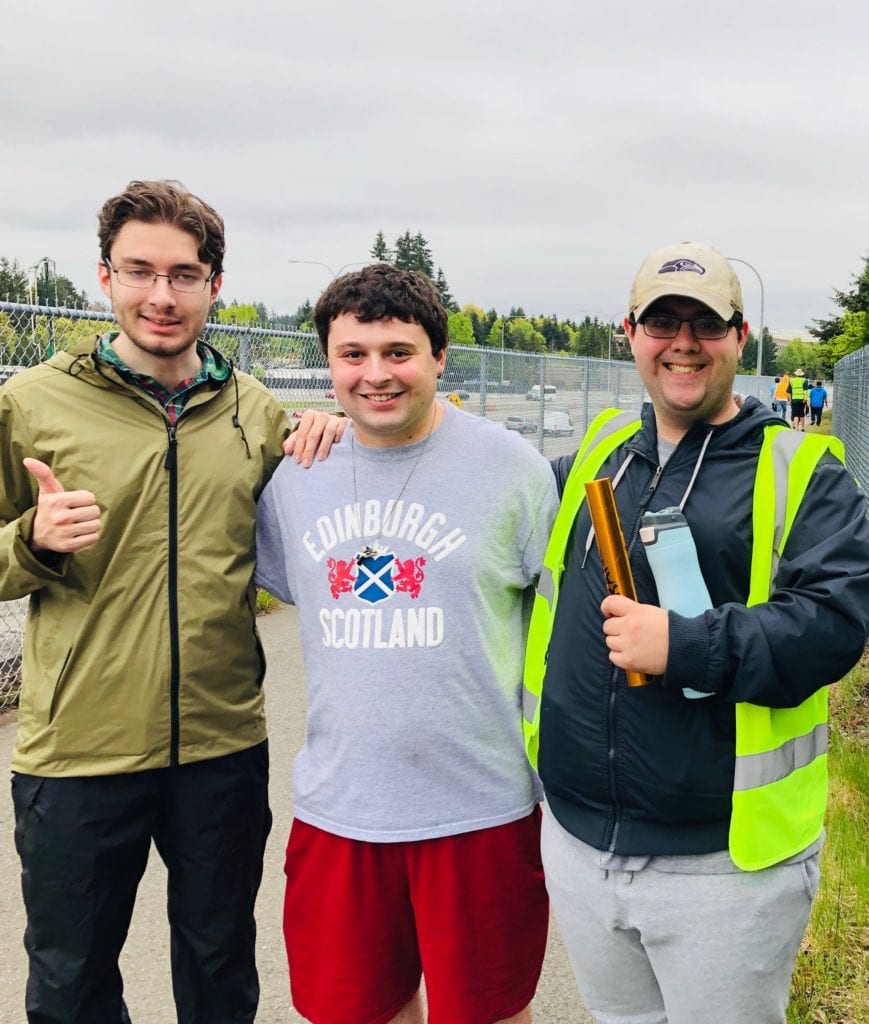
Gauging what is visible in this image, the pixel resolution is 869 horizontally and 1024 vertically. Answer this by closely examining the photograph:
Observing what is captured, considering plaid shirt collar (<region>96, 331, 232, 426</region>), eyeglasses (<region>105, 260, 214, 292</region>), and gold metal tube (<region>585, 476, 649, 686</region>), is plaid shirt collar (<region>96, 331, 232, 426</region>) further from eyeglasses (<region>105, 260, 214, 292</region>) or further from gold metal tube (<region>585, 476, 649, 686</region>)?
gold metal tube (<region>585, 476, 649, 686</region>)

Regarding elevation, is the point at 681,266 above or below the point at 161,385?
above

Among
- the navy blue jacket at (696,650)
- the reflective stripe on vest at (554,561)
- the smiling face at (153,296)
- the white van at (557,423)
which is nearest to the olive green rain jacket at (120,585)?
the smiling face at (153,296)

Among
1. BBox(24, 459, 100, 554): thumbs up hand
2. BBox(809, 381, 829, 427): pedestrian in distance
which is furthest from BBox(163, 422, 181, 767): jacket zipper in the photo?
BBox(809, 381, 829, 427): pedestrian in distance

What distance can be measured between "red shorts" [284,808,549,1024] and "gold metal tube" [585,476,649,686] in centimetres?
66

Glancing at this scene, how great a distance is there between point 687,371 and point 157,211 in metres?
1.33

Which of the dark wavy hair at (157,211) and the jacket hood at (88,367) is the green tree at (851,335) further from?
the jacket hood at (88,367)

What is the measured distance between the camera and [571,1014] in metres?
2.86

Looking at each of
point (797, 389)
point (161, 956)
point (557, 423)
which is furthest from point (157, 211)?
point (797, 389)

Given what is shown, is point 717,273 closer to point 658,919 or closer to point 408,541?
point 408,541

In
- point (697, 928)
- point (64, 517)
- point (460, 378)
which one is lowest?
point (697, 928)

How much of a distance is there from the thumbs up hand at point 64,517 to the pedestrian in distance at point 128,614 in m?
0.07

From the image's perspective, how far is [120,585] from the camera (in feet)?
7.55

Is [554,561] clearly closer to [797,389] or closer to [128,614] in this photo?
[128,614]

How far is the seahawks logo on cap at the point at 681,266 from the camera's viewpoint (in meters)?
1.89
